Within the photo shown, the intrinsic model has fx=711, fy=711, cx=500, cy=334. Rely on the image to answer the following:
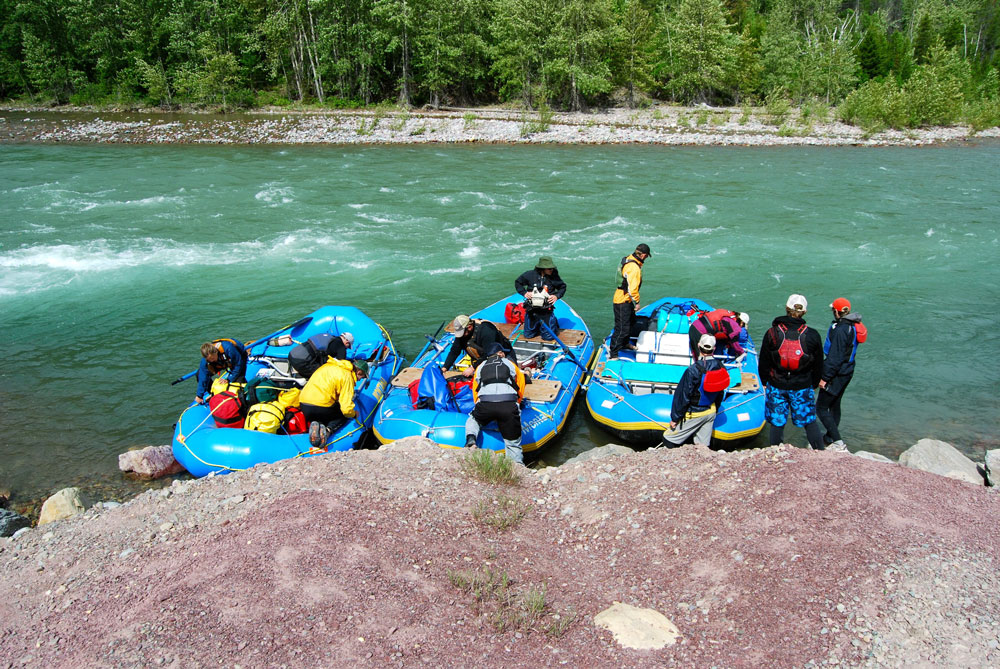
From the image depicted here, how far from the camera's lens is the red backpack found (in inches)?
344

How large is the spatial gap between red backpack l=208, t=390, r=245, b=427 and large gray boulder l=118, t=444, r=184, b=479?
30.9 inches

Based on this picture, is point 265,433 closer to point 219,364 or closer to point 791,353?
point 219,364

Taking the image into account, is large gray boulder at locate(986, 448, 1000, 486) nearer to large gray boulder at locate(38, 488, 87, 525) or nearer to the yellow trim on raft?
the yellow trim on raft

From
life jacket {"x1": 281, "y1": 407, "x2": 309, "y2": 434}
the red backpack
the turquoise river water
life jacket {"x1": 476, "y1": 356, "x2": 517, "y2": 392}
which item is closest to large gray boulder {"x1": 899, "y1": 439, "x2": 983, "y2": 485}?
the turquoise river water

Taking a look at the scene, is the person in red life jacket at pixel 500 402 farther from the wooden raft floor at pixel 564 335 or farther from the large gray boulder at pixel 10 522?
the large gray boulder at pixel 10 522

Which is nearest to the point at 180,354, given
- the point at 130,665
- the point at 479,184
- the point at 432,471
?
the point at 432,471

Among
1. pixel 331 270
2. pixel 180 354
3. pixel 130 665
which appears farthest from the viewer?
pixel 331 270

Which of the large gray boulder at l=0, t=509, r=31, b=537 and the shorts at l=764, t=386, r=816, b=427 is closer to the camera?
the large gray boulder at l=0, t=509, r=31, b=537

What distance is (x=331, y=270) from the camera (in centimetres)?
1623

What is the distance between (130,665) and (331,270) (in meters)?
12.5

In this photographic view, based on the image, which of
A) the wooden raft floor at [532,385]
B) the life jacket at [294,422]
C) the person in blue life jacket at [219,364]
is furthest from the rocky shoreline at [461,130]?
the life jacket at [294,422]

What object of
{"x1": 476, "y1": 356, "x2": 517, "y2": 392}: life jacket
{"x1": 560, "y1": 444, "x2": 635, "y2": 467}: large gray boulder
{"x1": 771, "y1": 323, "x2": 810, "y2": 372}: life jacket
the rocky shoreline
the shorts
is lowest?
{"x1": 560, "y1": 444, "x2": 635, "y2": 467}: large gray boulder

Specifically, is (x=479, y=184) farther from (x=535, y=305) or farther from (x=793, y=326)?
(x=793, y=326)

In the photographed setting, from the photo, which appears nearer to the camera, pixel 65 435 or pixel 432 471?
pixel 432 471
